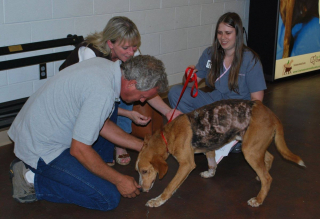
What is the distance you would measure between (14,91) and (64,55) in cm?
71

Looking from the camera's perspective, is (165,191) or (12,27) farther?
(12,27)

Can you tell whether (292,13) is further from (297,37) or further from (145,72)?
(145,72)

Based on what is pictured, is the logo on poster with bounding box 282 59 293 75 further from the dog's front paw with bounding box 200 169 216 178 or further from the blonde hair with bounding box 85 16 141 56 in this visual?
the blonde hair with bounding box 85 16 141 56

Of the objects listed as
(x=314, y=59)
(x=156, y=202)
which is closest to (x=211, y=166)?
(x=156, y=202)

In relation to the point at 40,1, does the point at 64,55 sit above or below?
below

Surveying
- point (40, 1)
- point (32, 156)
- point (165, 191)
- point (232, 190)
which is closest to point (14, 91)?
point (40, 1)

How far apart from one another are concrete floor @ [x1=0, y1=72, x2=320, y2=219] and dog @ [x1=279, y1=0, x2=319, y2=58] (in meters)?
2.84

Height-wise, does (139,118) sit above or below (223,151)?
above

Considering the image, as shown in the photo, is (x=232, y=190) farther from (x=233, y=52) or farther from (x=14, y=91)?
(x=14, y=91)

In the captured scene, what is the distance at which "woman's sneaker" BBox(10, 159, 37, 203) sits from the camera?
3.28m

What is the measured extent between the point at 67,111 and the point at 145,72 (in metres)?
0.66

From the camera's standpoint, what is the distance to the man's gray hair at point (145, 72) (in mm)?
2828

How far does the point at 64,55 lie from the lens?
4.52 meters

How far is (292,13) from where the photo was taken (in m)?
6.88
